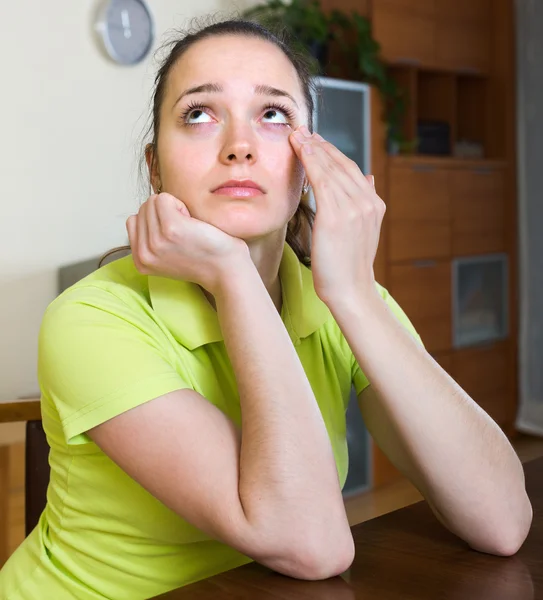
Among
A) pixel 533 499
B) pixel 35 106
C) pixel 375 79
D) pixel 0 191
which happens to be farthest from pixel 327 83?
pixel 533 499

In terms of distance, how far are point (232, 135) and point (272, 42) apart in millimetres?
222

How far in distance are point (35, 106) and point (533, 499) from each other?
2.42 m

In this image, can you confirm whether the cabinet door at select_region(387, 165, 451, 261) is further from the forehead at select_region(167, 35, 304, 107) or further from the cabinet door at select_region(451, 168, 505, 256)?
the forehead at select_region(167, 35, 304, 107)

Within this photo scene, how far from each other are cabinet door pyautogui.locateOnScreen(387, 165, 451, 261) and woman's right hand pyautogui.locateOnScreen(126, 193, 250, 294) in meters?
2.96

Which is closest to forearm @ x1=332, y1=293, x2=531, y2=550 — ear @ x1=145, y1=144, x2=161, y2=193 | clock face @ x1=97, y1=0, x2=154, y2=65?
ear @ x1=145, y1=144, x2=161, y2=193

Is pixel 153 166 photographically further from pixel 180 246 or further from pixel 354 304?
pixel 354 304

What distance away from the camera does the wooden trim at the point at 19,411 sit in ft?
4.71

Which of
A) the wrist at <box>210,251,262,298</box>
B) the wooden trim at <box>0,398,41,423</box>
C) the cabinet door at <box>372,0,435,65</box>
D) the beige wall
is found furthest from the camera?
the cabinet door at <box>372,0,435,65</box>

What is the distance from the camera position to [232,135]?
1.08 metres

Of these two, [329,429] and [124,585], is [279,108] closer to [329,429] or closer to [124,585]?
[329,429]

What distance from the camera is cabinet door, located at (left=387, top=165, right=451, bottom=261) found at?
3.93 m

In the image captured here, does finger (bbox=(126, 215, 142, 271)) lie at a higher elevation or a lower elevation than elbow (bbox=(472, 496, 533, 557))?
higher

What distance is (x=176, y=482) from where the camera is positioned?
0.87 metres

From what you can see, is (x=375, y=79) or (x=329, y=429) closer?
(x=329, y=429)
